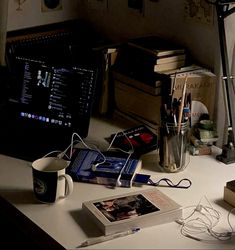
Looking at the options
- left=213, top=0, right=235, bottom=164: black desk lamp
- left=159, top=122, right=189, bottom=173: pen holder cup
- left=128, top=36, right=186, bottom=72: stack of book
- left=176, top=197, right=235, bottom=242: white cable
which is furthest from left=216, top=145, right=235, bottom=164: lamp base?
left=128, top=36, right=186, bottom=72: stack of book

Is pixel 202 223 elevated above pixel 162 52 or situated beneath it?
situated beneath

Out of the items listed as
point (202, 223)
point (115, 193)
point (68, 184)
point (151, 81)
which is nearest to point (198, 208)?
point (202, 223)

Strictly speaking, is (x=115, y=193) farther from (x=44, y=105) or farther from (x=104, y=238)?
(x=44, y=105)

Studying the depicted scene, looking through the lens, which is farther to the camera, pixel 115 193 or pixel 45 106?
pixel 45 106

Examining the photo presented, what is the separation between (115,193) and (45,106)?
17.9 inches

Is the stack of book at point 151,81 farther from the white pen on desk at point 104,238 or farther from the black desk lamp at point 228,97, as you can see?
the white pen on desk at point 104,238

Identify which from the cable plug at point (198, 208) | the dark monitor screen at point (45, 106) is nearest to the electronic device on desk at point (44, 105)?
the dark monitor screen at point (45, 106)

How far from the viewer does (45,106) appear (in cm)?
179

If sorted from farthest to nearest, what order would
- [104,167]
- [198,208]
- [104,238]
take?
[104,167], [198,208], [104,238]

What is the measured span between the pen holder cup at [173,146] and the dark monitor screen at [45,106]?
0.27 metres

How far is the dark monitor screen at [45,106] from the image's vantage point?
5.65 ft

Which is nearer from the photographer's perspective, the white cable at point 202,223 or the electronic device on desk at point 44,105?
the white cable at point 202,223

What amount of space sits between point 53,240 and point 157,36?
1011mm

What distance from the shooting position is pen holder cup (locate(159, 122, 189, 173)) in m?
1.58
